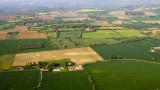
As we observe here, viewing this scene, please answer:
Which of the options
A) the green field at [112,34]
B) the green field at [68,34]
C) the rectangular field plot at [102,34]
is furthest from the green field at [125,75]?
the green field at [68,34]

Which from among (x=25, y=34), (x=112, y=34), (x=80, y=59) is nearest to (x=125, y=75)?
(x=80, y=59)

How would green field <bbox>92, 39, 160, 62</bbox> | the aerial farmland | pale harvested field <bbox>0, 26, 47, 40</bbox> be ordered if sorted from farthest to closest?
1. pale harvested field <bbox>0, 26, 47, 40</bbox>
2. green field <bbox>92, 39, 160, 62</bbox>
3. the aerial farmland

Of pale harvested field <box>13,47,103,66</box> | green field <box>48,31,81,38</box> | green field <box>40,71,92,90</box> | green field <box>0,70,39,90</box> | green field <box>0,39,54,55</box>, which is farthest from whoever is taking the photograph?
green field <box>48,31,81,38</box>

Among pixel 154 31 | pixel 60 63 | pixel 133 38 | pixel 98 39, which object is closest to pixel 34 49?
pixel 60 63

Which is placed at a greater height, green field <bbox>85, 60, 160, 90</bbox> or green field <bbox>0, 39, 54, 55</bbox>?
green field <bbox>0, 39, 54, 55</bbox>

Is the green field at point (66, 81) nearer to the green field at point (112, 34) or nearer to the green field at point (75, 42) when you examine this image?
the green field at point (75, 42)

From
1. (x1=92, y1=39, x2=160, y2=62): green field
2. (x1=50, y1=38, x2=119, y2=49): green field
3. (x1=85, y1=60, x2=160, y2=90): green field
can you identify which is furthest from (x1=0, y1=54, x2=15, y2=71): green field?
(x1=92, y1=39, x2=160, y2=62): green field

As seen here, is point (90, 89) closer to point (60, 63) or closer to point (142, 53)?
point (60, 63)

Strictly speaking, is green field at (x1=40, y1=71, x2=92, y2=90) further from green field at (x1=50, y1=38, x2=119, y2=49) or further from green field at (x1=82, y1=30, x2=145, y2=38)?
green field at (x1=82, y1=30, x2=145, y2=38)
